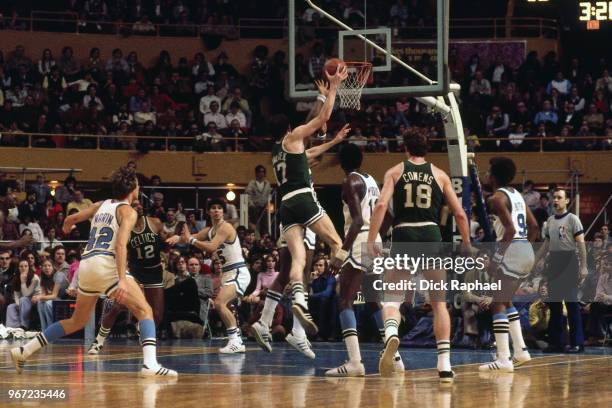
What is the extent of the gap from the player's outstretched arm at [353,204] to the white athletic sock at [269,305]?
209 cm

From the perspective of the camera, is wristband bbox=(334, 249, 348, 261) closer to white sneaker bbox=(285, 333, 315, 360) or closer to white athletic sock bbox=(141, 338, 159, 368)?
white athletic sock bbox=(141, 338, 159, 368)

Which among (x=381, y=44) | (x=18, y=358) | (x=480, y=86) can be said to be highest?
(x=381, y=44)

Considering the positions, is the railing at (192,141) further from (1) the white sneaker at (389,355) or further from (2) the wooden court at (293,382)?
(1) the white sneaker at (389,355)

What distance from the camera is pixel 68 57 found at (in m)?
32.3

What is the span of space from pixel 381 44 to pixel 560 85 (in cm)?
1393

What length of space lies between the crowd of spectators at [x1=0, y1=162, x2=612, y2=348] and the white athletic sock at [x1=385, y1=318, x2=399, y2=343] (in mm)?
3669

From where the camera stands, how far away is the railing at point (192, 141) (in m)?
30.2

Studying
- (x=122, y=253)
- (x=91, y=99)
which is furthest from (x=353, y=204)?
(x=91, y=99)

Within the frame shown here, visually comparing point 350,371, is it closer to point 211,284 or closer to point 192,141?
point 211,284

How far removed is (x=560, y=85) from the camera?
3272cm

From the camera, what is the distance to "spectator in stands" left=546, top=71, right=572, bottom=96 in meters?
32.5

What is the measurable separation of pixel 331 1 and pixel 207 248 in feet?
64.6

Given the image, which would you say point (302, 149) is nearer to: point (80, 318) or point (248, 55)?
point (80, 318)

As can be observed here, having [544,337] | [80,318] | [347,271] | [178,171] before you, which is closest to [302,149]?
[347,271]
